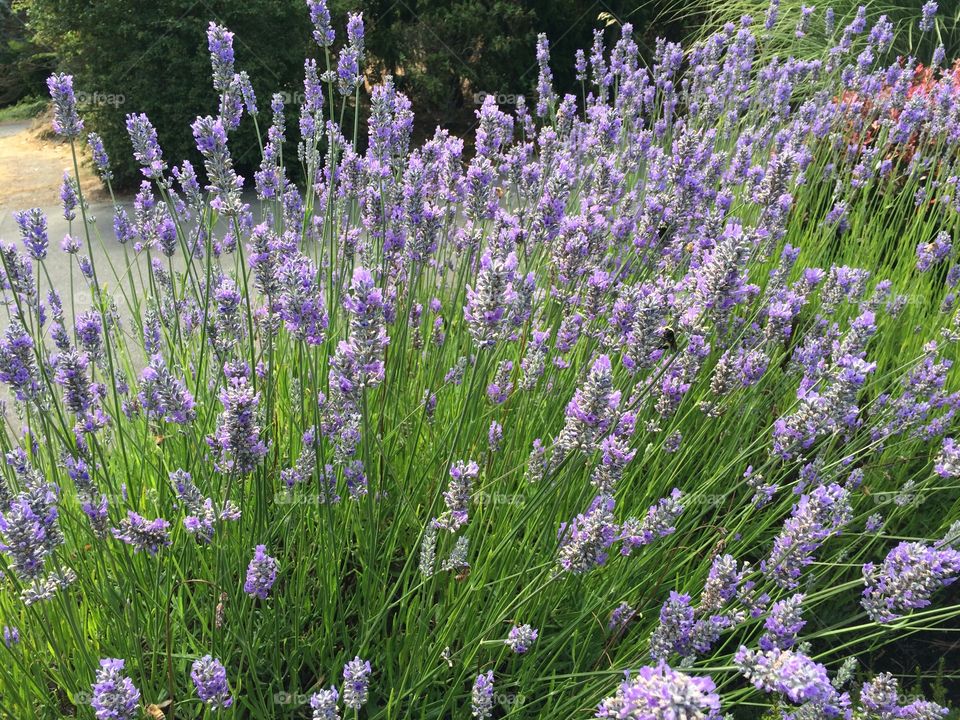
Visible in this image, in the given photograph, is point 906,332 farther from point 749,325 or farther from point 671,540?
point 671,540

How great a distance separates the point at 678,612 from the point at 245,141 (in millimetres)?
6533

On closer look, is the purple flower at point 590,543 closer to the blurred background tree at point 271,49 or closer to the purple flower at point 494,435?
the purple flower at point 494,435

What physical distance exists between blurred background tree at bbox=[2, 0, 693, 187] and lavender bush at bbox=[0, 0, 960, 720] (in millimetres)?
4218

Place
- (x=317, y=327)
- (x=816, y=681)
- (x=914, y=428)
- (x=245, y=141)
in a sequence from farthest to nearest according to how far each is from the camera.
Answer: (x=245, y=141), (x=914, y=428), (x=317, y=327), (x=816, y=681)

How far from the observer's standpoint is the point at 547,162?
307 cm

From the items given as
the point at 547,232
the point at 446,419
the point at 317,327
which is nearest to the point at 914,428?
the point at 547,232

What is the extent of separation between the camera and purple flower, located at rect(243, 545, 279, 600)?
1293 mm

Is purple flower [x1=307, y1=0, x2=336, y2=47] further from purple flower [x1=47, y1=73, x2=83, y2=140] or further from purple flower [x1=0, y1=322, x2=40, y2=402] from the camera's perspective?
purple flower [x1=0, y1=322, x2=40, y2=402]

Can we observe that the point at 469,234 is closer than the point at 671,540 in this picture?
No

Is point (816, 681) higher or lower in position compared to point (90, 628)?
higher

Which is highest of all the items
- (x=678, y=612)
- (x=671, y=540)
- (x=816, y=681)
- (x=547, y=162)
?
(x=547, y=162)

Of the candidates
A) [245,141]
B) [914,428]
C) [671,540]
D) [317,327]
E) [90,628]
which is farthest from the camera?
[245,141]

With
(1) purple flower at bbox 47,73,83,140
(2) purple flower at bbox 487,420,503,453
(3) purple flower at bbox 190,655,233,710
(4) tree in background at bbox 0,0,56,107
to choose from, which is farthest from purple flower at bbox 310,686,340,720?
(4) tree in background at bbox 0,0,56,107

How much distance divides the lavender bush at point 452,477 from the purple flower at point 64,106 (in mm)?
11
